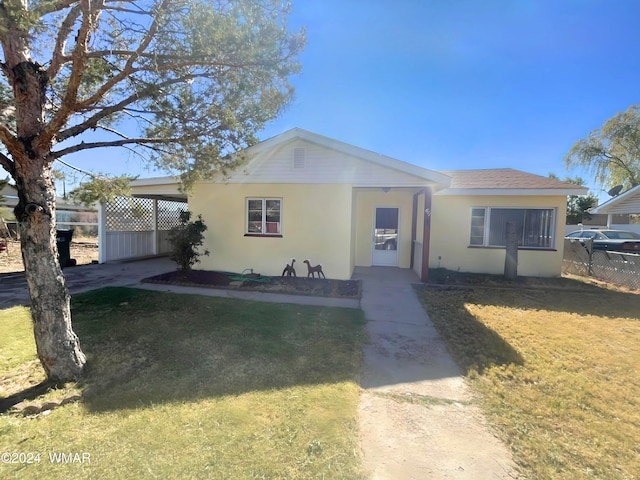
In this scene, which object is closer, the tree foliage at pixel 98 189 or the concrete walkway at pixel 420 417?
the concrete walkway at pixel 420 417

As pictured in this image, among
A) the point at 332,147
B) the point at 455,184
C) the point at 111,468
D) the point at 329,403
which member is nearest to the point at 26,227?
the point at 111,468

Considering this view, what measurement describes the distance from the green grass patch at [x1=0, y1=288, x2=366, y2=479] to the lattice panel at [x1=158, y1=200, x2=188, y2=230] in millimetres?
9134

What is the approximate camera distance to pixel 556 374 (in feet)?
12.3

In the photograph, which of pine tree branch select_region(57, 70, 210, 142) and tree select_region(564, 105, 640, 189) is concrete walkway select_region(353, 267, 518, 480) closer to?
pine tree branch select_region(57, 70, 210, 142)

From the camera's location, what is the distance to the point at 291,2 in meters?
3.55

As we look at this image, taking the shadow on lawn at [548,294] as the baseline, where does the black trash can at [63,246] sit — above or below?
above

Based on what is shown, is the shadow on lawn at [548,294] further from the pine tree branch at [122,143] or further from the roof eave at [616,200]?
the pine tree branch at [122,143]

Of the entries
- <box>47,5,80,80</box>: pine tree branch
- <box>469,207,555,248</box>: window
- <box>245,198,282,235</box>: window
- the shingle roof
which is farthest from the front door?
<box>47,5,80,80</box>: pine tree branch

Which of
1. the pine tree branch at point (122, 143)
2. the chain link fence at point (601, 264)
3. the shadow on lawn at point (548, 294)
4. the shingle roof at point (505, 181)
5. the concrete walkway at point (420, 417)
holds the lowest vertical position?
the concrete walkway at point (420, 417)

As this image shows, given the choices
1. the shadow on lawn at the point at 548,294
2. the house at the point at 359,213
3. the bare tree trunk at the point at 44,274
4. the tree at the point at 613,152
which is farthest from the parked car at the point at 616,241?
the bare tree trunk at the point at 44,274

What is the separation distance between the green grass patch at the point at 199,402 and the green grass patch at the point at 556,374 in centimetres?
148

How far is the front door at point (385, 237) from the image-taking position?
11.2 metres

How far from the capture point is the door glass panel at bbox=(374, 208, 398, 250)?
1123 centimetres

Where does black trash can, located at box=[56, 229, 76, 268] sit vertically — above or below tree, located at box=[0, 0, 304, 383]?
below
